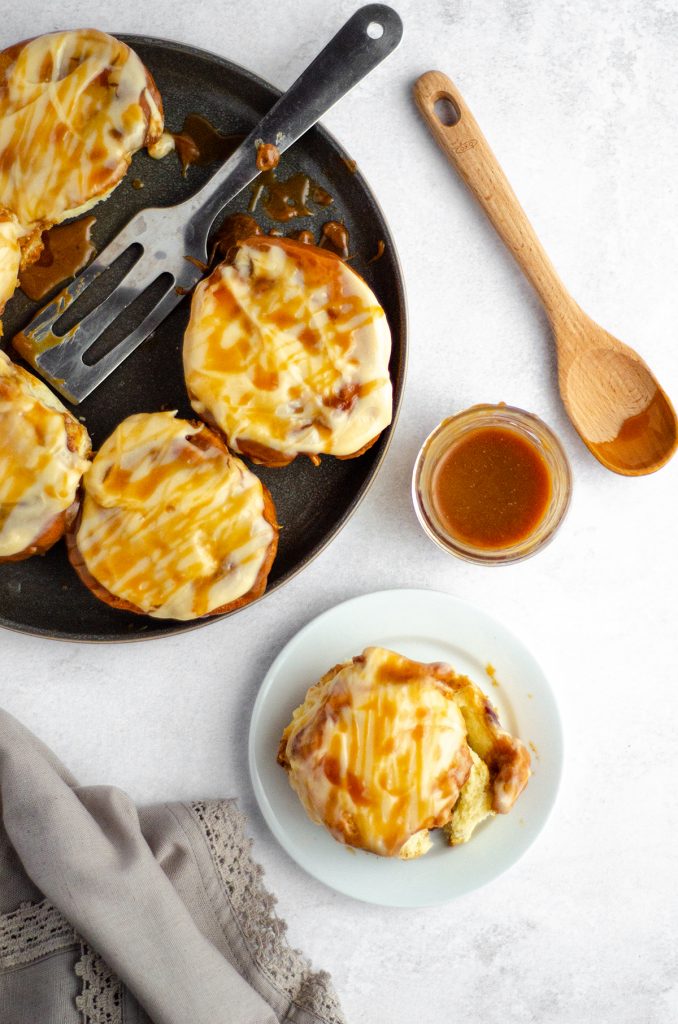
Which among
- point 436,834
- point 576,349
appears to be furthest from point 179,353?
point 436,834

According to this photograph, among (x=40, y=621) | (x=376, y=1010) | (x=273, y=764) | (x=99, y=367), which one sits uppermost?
(x=99, y=367)

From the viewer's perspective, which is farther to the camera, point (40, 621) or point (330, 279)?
point (40, 621)

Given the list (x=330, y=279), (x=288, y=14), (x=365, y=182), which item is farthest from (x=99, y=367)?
(x=288, y=14)

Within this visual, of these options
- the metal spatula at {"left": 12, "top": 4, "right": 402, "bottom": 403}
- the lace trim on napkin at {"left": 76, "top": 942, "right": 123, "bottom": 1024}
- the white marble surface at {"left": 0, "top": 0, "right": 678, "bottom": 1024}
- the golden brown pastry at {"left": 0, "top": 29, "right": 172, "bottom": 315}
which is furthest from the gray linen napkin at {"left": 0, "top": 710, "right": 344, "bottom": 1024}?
the golden brown pastry at {"left": 0, "top": 29, "right": 172, "bottom": 315}

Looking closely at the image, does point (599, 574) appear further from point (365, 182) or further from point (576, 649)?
point (365, 182)

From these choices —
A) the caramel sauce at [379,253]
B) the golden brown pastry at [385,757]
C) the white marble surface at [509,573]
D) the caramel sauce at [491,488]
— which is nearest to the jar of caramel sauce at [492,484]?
the caramel sauce at [491,488]

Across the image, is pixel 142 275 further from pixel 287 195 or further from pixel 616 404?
pixel 616 404

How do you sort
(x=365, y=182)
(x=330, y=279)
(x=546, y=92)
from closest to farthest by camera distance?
1. (x=330, y=279)
2. (x=365, y=182)
3. (x=546, y=92)
